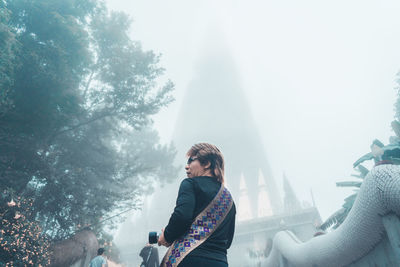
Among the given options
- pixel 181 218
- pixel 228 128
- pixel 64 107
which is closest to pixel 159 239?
pixel 181 218

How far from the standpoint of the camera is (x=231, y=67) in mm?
142625

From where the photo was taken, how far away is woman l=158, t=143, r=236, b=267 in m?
1.42

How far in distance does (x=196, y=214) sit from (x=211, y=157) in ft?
1.63

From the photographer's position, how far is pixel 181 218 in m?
1.45

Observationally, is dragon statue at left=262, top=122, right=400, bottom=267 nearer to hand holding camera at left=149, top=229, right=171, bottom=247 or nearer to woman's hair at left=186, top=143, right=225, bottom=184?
woman's hair at left=186, top=143, right=225, bottom=184

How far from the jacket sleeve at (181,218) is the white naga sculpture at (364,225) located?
1.97 meters

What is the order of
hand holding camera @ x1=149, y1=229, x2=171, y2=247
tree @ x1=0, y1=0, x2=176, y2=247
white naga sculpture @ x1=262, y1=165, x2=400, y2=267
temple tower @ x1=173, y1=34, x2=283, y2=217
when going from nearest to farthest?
hand holding camera @ x1=149, y1=229, x2=171, y2=247
white naga sculpture @ x1=262, y1=165, x2=400, y2=267
tree @ x1=0, y1=0, x2=176, y2=247
temple tower @ x1=173, y1=34, x2=283, y2=217

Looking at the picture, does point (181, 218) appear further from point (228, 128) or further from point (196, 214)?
point (228, 128)

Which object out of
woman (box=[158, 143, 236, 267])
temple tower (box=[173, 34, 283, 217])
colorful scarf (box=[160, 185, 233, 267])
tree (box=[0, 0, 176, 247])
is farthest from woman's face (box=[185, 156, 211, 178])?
temple tower (box=[173, 34, 283, 217])

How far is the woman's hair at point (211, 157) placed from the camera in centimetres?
187

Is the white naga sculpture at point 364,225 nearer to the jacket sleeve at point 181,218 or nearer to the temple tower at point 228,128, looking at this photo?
the jacket sleeve at point 181,218

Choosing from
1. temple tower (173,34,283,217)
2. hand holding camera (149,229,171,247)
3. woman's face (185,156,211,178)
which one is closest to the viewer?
hand holding camera (149,229,171,247)

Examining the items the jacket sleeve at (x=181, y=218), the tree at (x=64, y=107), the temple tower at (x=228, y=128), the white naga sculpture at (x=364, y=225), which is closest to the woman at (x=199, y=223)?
the jacket sleeve at (x=181, y=218)

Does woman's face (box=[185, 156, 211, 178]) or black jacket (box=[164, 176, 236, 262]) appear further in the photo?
woman's face (box=[185, 156, 211, 178])
